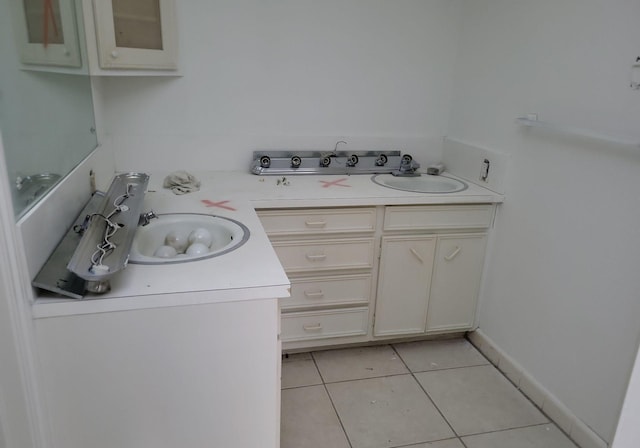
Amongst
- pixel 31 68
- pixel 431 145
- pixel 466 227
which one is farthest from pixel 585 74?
pixel 31 68

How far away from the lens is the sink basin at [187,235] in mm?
1514

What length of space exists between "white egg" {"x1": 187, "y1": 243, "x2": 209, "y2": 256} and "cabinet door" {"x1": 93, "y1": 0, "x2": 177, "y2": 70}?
37.7 inches

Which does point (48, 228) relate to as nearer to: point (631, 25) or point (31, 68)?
point (31, 68)

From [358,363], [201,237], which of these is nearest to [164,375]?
[201,237]

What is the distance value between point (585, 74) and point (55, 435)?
7.05 feet

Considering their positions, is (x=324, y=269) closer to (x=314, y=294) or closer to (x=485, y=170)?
(x=314, y=294)

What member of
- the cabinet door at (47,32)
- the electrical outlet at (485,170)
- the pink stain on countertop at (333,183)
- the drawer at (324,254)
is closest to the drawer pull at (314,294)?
the drawer at (324,254)

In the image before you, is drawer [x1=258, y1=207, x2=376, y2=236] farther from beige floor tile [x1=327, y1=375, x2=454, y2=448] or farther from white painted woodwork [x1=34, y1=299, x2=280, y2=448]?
white painted woodwork [x1=34, y1=299, x2=280, y2=448]

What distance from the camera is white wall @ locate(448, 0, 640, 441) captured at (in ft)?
5.51

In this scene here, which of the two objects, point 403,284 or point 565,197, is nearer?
point 565,197

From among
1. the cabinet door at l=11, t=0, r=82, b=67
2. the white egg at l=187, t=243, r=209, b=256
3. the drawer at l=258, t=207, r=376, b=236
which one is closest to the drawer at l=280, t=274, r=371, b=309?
the drawer at l=258, t=207, r=376, b=236

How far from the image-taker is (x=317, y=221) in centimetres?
217

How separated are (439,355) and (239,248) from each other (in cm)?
149

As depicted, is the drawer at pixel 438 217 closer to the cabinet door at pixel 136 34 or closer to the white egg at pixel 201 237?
the white egg at pixel 201 237
